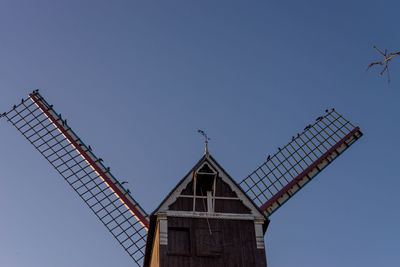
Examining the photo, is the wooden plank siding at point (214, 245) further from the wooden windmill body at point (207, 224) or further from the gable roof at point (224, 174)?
the gable roof at point (224, 174)

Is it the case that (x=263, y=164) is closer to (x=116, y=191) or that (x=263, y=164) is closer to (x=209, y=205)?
(x=209, y=205)

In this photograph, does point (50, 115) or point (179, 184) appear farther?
point (50, 115)

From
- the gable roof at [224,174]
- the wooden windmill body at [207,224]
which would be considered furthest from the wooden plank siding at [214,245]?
the gable roof at [224,174]

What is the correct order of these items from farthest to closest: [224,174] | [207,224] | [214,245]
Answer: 1. [224,174]
2. [207,224]
3. [214,245]

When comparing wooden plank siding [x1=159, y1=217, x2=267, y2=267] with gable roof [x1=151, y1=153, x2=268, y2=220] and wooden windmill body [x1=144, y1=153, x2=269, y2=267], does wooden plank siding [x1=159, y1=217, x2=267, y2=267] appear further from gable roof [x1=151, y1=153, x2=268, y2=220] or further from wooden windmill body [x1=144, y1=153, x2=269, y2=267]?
gable roof [x1=151, y1=153, x2=268, y2=220]

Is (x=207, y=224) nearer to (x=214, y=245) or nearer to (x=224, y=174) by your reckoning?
(x=214, y=245)

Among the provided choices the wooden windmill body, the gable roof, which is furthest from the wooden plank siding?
the gable roof

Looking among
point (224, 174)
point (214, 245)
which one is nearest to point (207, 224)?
point (214, 245)

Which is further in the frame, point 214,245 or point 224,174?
point 224,174

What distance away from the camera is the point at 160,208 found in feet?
74.4

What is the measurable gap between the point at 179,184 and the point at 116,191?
22.3 feet

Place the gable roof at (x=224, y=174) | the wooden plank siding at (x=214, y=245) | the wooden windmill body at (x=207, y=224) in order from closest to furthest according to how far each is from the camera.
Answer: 1. the wooden plank siding at (x=214, y=245)
2. the wooden windmill body at (x=207, y=224)
3. the gable roof at (x=224, y=174)

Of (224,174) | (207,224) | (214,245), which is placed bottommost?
(214,245)

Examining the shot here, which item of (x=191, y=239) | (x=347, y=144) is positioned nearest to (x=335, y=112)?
(x=347, y=144)
